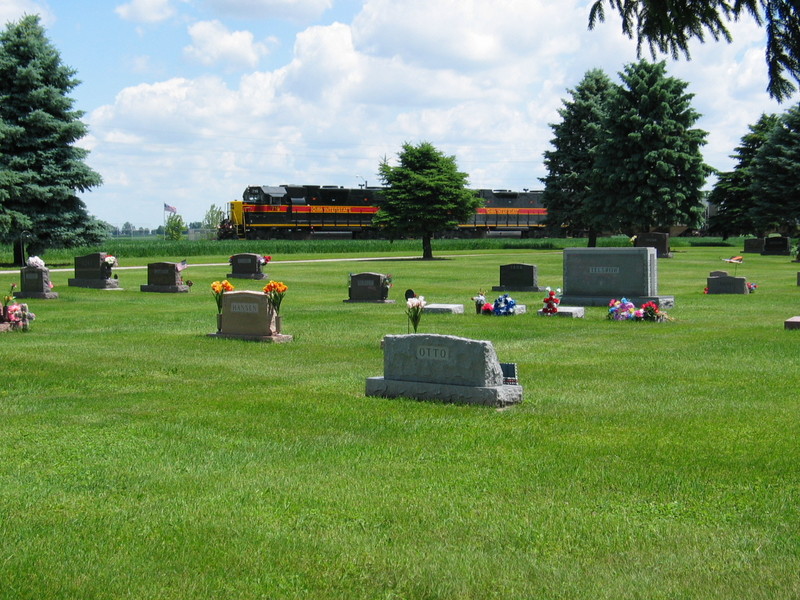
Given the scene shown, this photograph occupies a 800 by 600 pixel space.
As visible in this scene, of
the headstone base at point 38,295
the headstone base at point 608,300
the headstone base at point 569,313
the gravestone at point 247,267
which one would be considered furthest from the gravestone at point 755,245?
the headstone base at point 38,295

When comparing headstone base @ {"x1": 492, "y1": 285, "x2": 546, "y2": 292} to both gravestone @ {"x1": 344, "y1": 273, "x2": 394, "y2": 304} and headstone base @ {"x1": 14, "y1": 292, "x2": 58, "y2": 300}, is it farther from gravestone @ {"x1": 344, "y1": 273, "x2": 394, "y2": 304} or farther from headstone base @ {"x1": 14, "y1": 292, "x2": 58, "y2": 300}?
headstone base @ {"x1": 14, "y1": 292, "x2": 58, "y2": 300}

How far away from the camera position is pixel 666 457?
25.0 feet

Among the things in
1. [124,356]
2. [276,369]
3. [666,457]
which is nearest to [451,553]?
[666,457]

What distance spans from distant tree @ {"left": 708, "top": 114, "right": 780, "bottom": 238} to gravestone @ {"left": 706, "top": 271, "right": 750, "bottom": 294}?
5231 centimetres

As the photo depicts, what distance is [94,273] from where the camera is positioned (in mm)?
32000

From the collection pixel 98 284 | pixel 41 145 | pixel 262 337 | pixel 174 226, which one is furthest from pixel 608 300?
pixel 174 226

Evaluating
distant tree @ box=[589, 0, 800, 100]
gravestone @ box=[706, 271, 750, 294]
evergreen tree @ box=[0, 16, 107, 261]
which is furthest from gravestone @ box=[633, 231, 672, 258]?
distant tree @ box=[589, 0, 800, 100]

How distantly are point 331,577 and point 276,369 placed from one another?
326 inches

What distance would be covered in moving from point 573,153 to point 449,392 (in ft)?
207

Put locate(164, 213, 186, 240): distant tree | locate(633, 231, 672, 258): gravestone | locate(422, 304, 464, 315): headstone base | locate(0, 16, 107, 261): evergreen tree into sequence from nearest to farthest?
locate(422, 304, 464, 315): headstone base, locate(0, 16, 107, 261): evergreen tree, locate(633, 231, 672, 258): gravestone, locate(164, 213, 186, 240): distant tree

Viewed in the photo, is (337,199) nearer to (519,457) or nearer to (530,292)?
(530,292)

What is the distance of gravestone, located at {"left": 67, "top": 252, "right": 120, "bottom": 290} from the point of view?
104ft

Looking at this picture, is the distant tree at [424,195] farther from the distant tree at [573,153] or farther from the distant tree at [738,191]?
the distant tree at [738,191]

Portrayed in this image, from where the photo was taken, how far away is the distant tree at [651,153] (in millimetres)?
61000
